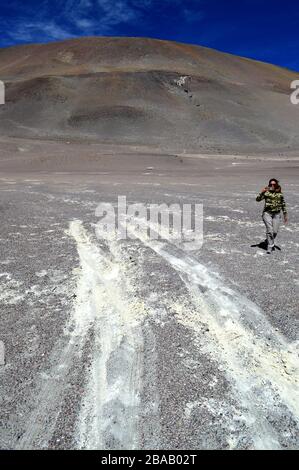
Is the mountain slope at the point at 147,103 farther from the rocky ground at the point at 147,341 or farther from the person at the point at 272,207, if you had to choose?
the rocky ground at the point at 147,341

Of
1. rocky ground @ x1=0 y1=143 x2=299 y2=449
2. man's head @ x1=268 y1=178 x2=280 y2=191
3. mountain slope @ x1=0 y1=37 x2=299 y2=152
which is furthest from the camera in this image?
mountain slope @ x1=0 y1=37 x2=299 y2=152

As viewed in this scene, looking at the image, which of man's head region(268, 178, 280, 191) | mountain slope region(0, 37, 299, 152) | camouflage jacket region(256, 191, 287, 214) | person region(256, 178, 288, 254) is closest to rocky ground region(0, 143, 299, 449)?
person region(256, 178, 288, 254)

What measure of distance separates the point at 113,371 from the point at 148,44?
130551mm

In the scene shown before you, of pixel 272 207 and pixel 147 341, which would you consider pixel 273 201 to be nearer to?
pixel 272 207

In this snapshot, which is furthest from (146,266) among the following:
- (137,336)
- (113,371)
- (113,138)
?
(113,138)

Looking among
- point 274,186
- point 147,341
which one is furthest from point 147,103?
point 147,341

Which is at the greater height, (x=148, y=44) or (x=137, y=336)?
(x=148, y=44)

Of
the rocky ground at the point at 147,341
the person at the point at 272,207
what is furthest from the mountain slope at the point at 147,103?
the rocky ground at the point at 147,341

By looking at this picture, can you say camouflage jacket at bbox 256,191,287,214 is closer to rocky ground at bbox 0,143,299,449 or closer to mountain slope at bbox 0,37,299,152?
rocky ground at bbox 0,143,299,449

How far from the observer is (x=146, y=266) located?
30.4 feet

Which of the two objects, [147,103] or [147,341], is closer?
[147,341]

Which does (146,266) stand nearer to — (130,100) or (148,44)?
(130,100)

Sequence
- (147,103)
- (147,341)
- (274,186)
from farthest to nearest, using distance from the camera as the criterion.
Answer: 1. (147,103)
2. (274,186)
3. (147,341)

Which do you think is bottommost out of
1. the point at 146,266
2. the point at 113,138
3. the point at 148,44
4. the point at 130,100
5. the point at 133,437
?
the point at 133,437
